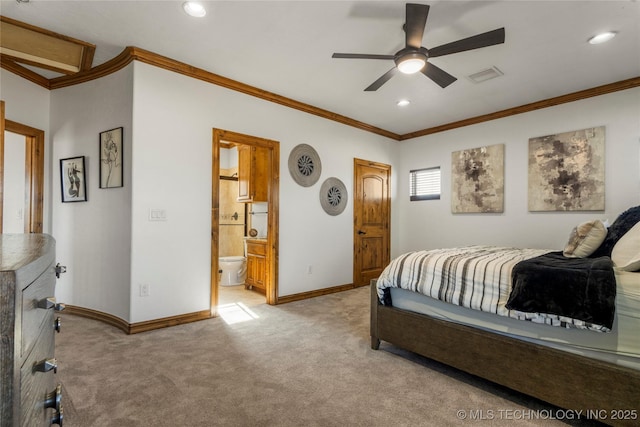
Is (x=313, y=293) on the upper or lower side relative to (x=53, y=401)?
lower

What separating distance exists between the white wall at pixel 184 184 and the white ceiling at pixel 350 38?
1.09 feet

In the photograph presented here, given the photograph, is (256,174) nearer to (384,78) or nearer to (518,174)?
(384,78)

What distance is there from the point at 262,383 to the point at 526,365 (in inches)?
63.3

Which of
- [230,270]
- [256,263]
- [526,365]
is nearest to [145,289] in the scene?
[256,263]

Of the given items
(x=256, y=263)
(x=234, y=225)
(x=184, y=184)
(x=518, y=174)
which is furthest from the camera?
(x=234, y=225)

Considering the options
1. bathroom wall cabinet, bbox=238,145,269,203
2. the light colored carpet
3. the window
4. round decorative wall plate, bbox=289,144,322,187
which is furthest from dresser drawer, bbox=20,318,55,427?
the window

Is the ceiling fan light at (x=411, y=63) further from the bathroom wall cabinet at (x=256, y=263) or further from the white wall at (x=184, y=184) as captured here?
the bathroom wall cabinet at (x=256, y=263)

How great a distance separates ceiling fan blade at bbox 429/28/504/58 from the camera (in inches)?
81.9

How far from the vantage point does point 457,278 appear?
6.81 ft

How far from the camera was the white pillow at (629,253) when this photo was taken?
5.38ft

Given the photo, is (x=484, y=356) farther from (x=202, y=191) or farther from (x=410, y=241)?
(x=410, y=241)

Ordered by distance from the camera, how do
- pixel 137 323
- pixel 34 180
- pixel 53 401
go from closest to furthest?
pixel 53 401, pixel 137 323, pixel 34 180

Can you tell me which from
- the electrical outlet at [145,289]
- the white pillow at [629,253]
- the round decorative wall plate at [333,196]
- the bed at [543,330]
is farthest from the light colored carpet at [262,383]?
the round decorative wall plate at [333,196]

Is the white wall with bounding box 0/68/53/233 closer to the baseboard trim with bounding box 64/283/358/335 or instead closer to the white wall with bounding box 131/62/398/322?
the baseboard trim with bounding box 64/283/358/335
